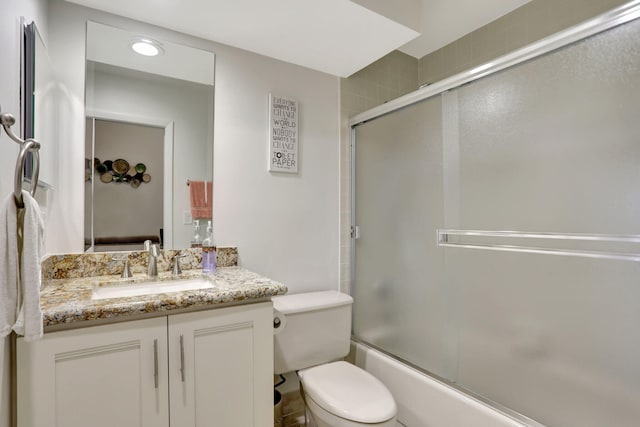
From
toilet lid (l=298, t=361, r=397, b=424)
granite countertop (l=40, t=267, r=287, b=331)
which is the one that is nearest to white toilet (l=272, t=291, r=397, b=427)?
toilet lid (l=298, t=361, r=397, b=424)

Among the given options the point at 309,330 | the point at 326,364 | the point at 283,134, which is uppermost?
the point at 283,134

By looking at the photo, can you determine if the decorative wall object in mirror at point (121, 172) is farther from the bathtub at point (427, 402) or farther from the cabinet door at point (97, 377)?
the bathtub at point (427, 402)

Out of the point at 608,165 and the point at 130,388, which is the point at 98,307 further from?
the point at 608,165

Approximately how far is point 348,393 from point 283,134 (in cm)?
134

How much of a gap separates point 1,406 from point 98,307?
0.28 metres

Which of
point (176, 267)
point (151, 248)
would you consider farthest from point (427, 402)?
point (151, 248)

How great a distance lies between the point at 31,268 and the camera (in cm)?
69

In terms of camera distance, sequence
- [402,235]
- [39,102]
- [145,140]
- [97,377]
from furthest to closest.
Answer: [402,235], [145,140], [39,102], [97,377]

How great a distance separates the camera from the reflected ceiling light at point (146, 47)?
1511 millimetres

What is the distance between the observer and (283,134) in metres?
1.85

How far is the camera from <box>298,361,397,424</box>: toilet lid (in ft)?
4.03

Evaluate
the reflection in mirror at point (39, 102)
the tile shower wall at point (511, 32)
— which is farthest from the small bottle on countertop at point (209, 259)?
the tile shower wall at point (511, 32)

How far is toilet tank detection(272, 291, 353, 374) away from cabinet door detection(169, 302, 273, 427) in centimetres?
28

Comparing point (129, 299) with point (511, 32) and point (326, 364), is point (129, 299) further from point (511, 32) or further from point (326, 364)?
point (511, 32)
